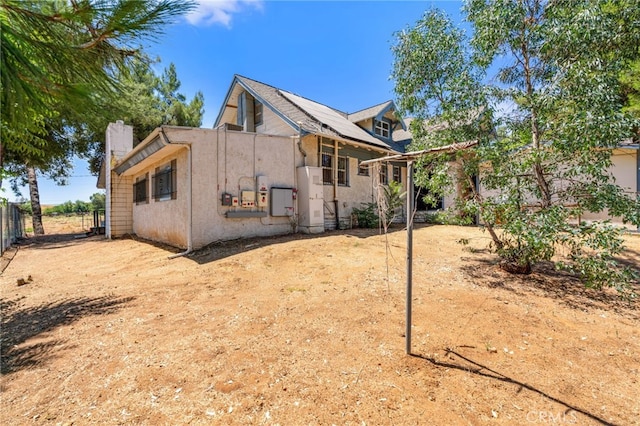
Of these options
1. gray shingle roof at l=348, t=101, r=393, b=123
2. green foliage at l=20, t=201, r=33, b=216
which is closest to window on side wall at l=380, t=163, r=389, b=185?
gray shingle roof at l=348, t=101, r=393, b=123

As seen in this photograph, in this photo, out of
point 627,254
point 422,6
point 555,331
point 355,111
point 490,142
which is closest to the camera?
point 555,331

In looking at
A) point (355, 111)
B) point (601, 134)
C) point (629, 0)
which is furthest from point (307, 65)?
point (601, 134)

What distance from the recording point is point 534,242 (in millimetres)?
3645

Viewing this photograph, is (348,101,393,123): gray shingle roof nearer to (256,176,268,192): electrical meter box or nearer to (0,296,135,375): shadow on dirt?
(256,176,268,192): electrical meter box

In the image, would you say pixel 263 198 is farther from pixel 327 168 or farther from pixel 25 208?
pixel 25 208

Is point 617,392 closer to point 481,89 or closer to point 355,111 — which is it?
point 481,89

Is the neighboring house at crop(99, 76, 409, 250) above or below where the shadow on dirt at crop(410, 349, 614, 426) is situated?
above

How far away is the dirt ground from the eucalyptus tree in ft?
3.50

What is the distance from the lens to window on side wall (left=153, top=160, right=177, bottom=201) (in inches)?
A: 335

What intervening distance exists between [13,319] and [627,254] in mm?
11531

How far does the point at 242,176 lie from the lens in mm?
8086

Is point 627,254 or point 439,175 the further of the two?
point 627,254

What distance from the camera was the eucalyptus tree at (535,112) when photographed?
362 centimetres

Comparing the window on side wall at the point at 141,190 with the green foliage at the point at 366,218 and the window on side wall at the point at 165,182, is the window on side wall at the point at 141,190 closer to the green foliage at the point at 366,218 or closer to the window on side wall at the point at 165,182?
the window on side wall at the point at 165,182
